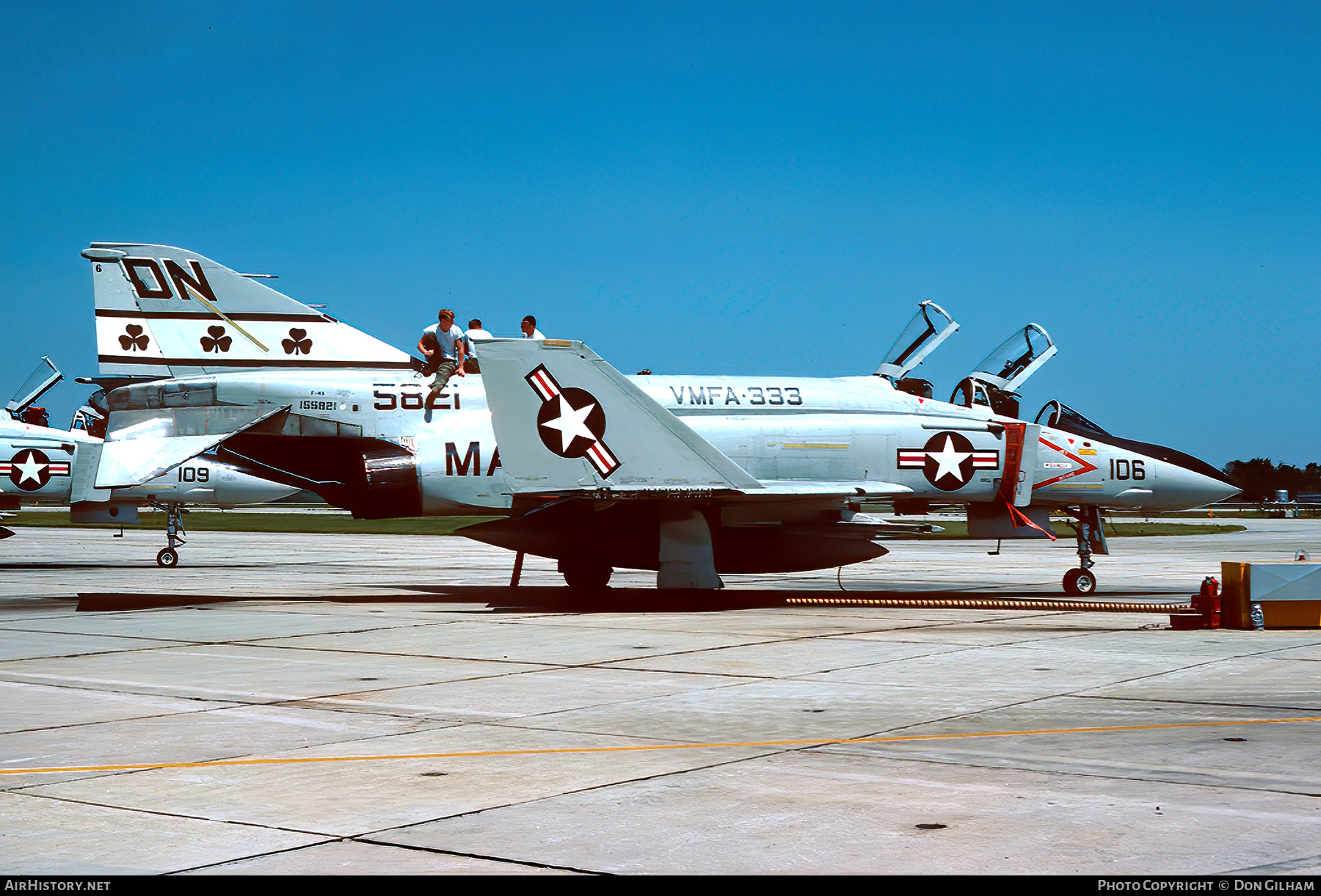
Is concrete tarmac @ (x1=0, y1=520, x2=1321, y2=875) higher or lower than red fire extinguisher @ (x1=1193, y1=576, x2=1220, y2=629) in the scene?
lower

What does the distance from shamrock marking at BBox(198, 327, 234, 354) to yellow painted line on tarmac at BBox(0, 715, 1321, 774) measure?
A: 11869 mm

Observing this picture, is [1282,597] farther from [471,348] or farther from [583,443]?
[471,348]

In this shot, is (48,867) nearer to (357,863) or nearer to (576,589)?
(357,863)

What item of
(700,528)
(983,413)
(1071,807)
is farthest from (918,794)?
(983,413)

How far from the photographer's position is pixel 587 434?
608 inches

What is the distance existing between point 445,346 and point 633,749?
11701 millimetres

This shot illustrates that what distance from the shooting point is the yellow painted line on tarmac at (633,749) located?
604cm

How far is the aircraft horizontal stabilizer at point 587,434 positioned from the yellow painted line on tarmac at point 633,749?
339 inches

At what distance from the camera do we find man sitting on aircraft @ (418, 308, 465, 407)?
17297 mm

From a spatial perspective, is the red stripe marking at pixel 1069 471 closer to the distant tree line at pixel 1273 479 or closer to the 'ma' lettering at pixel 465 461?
the 'ma' lettering at pixel 465 461

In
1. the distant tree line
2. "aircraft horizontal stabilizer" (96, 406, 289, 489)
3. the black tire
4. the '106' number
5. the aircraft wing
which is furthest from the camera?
the distant tree line

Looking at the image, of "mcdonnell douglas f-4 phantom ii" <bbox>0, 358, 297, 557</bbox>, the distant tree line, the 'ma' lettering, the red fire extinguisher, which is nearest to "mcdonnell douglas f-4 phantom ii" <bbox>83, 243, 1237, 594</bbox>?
the 'ma' lettering

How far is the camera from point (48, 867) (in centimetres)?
424

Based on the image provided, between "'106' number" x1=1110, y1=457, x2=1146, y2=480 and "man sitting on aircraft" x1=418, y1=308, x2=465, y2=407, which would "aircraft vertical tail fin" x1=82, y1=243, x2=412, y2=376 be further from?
"'106' number" x1=1110, y1=457, x2=1146, y2=480
